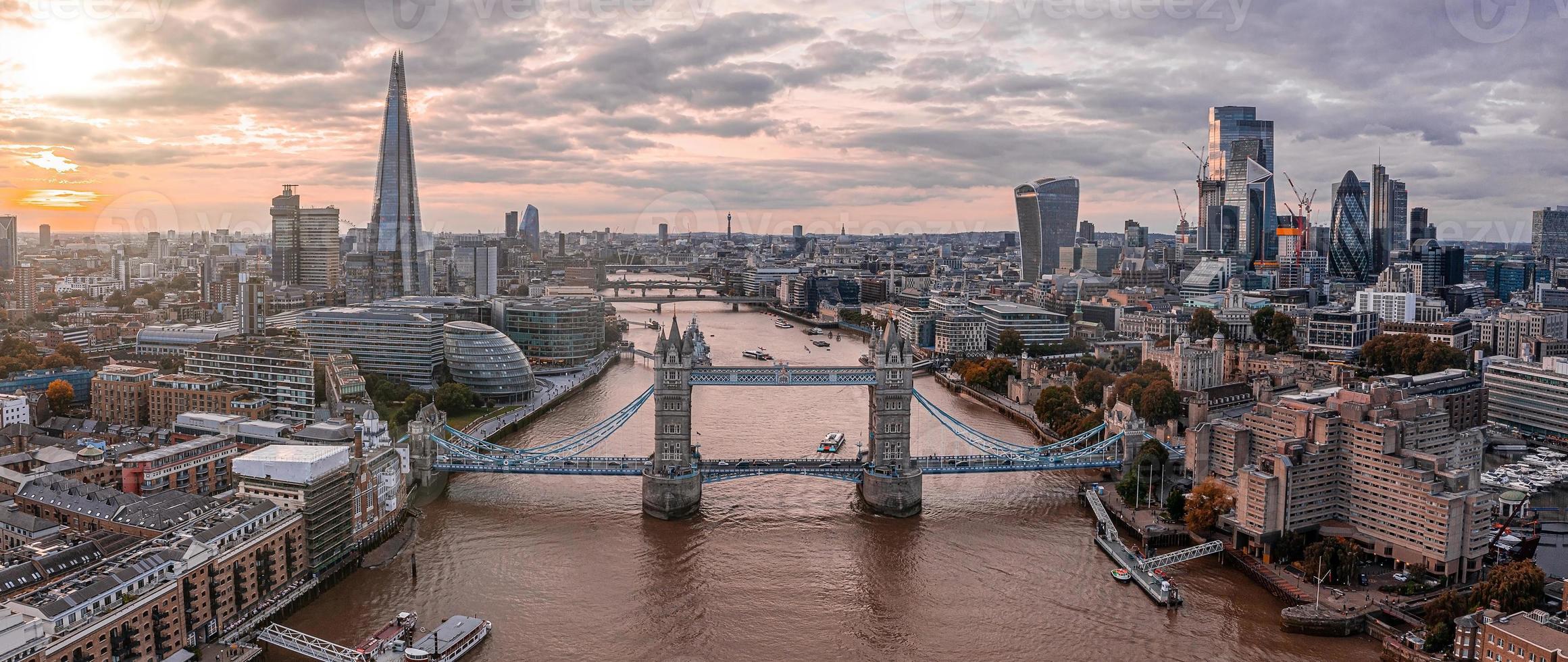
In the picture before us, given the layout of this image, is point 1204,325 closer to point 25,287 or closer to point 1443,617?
point 1443,617

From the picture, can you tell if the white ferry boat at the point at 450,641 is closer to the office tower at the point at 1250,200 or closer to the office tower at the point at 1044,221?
the office tower at the point at 1044,221

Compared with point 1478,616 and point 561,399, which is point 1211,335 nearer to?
point 561,399

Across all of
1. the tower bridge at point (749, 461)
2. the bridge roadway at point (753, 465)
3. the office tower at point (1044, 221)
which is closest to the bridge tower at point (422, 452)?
the tower bridge at point (749, 461)

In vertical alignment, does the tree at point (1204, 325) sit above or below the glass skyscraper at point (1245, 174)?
below

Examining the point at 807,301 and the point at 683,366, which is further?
the point at 807,301

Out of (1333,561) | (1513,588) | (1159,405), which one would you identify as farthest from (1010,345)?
(1513,588)

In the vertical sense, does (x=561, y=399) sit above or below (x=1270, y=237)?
below

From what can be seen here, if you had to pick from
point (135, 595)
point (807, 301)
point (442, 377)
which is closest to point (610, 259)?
point (807, 301)
